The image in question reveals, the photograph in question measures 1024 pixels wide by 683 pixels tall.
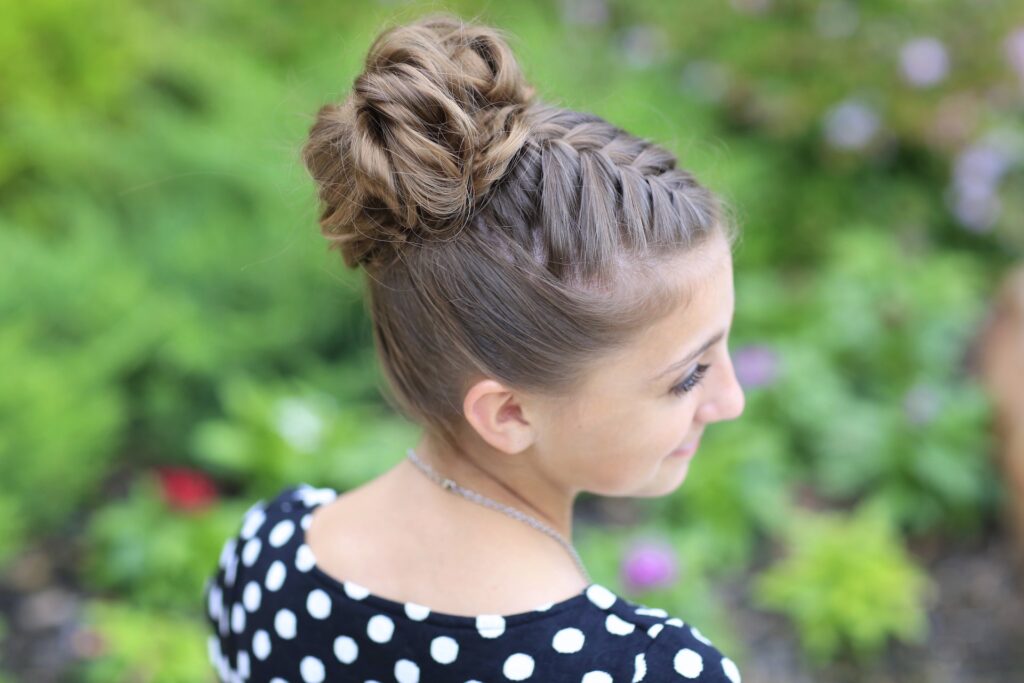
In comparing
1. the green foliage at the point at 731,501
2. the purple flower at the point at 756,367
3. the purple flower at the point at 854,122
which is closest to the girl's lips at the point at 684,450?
the green foliage at the point at 731,501

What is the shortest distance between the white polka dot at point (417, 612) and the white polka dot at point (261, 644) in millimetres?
264

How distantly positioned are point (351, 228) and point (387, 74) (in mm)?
196

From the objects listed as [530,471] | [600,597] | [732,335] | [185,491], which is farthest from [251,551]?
[732,335]

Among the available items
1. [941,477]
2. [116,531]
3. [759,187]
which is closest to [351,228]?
[116,531]

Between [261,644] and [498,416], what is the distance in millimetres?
483

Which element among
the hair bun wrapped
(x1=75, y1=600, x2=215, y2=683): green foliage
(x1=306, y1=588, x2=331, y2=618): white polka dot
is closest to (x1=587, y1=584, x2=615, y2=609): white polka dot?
(x1=306, y1=588, x2=331, y2=618): white polka dot

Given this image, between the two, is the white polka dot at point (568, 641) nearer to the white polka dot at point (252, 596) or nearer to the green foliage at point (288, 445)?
the white polka dot at point (252, 596)

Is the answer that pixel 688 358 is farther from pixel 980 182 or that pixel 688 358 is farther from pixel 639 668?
pixel 980 182

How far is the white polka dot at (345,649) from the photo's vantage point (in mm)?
1207

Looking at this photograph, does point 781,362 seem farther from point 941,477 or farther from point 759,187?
point 759,187

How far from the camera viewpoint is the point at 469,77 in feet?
3.75

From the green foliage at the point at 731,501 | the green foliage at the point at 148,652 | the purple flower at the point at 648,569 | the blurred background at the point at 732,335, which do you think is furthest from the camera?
the green foliage at the point at 731,501

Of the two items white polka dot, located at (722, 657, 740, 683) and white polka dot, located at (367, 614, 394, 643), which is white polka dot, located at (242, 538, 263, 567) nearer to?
white polka dot, located at (367, 614, 394, 643)

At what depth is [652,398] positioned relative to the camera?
1.21m
